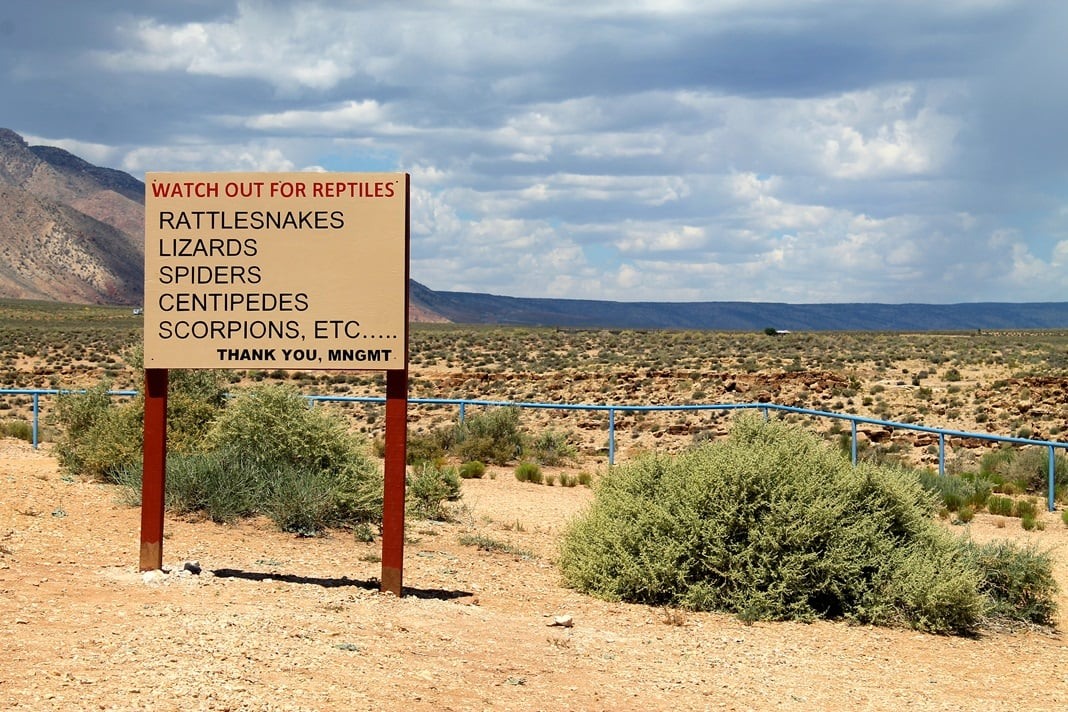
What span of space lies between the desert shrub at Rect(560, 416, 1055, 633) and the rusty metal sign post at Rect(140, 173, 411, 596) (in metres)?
2.06

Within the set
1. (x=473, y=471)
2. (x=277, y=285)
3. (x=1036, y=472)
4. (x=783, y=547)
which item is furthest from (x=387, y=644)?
(x=1036, y=472)

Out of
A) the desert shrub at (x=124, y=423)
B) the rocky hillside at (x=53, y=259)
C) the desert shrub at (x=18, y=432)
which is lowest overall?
the desert shrub at (x=18, y=432)

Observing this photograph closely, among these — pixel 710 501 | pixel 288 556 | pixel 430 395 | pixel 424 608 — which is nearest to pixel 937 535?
pixel 710 501

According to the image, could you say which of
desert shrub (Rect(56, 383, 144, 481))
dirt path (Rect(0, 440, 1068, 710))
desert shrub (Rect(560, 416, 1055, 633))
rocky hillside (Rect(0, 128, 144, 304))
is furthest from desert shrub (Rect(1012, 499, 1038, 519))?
rocky hillside (Rect(0, 128, 144, 304))

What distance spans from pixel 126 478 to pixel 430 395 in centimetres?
3044

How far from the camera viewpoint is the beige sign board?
32.2 ft

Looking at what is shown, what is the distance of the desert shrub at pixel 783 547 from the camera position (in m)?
10.1

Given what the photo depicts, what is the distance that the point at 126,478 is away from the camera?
13.4 meters

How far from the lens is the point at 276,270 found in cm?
996

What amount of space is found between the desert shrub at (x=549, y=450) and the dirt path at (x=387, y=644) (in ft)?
33.1

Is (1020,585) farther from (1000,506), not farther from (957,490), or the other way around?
(957,490)

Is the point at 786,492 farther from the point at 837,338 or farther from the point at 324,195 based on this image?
the point at 837,338

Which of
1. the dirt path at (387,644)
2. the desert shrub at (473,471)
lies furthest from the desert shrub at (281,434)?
the desert shrub at (473,471)

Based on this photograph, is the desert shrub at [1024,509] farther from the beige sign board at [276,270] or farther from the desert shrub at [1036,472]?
the beige sign board at [276,270]
